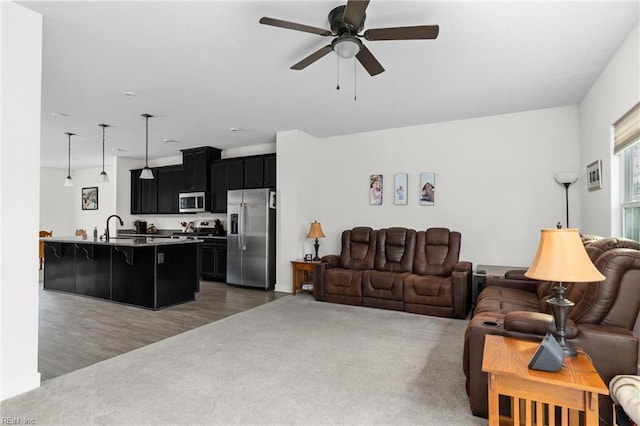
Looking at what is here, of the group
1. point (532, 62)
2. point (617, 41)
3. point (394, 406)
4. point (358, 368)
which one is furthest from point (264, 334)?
point (617, 41)

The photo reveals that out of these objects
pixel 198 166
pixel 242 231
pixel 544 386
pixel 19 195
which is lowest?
pixel 544 386

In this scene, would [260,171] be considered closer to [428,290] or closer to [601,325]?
[428,290]

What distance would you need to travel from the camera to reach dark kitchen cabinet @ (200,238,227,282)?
21.6ft

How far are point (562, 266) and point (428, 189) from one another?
3.60 meters

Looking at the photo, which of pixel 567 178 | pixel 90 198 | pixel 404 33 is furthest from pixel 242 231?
pixel 90 198

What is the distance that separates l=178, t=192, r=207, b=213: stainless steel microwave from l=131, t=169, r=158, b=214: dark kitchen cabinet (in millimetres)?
936

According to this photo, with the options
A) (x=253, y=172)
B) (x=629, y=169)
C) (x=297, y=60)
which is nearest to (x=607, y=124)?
(x=629, y=169)

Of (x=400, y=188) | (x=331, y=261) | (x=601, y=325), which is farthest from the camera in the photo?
(x=400, y=188)

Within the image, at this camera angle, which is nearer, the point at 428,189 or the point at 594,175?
the point at 594,175

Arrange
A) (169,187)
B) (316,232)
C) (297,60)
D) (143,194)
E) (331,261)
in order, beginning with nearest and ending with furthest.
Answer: (297,60) < (331,261) < (316,232) < (169,187) < (143,194)

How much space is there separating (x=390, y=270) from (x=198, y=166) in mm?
4440

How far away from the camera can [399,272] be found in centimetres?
493

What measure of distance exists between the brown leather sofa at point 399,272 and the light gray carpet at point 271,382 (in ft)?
1.86

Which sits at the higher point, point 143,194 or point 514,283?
point 143,194
